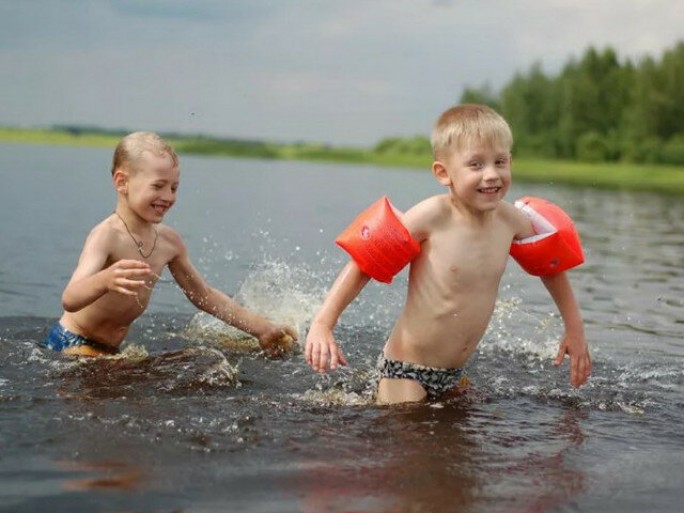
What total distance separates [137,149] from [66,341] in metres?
1.15

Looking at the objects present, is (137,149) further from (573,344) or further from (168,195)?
(573,344)

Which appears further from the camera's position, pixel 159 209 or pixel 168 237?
pixel 168 237

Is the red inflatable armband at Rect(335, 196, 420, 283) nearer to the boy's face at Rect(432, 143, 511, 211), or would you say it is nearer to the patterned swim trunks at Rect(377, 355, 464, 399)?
the boy's face at Rect(432, 143, 511, 211)

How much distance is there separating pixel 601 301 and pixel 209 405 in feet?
17.7

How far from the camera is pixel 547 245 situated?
209 inches

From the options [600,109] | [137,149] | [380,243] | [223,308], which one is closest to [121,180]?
[137,149]

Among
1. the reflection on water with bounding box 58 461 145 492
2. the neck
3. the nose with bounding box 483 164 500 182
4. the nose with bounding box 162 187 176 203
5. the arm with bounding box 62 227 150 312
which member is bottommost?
the reflection on water with bounding box 58 461 145 492

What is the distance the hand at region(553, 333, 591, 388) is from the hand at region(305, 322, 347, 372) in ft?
3.99

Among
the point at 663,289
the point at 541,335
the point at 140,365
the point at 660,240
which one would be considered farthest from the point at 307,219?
the point at 140,365

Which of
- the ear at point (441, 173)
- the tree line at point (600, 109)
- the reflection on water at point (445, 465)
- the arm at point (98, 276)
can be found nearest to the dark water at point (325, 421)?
the reflection on water at point (445, 465)

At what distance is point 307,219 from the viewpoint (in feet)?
63.1

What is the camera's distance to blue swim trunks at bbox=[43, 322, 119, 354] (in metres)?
6.27

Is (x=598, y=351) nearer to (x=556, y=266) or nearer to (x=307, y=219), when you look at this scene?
(x=556, y=266)

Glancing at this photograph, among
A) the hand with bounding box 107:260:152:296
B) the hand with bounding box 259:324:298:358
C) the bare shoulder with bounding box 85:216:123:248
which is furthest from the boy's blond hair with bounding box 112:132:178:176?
the hand with bounding box 259:324:298:358
